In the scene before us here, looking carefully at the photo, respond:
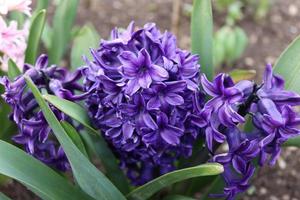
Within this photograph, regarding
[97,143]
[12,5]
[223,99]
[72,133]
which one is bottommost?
[97,143]

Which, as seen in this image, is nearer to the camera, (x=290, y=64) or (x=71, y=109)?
(x=71, y=109)

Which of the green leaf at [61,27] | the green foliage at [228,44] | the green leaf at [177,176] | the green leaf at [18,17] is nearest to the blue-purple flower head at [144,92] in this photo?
the green leaf at [177,176]

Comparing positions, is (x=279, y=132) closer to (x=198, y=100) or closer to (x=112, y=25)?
(x=198, y=100)

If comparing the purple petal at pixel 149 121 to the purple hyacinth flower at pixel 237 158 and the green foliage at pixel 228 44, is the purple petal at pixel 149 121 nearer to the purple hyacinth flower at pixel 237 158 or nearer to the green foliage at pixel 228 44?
the purple hyacinth flower at pixel 237 158

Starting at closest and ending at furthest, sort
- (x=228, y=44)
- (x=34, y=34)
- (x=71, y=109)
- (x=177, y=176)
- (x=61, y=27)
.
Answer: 1. (x=177, y=176)
2. (x=71, y=109)
3. (x=34, y=34)
4. (x=61, y=27)
5. (x=228, y=44)

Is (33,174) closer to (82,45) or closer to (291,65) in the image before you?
(82,45)

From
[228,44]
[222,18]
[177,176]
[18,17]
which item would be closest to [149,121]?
[177,176]

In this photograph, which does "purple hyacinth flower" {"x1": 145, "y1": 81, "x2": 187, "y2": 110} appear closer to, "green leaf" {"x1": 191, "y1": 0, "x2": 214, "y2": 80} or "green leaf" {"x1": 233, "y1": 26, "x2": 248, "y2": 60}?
"green leaf" {"x1": 191, "y1": 0, "x2": 214, "y2": 80}
